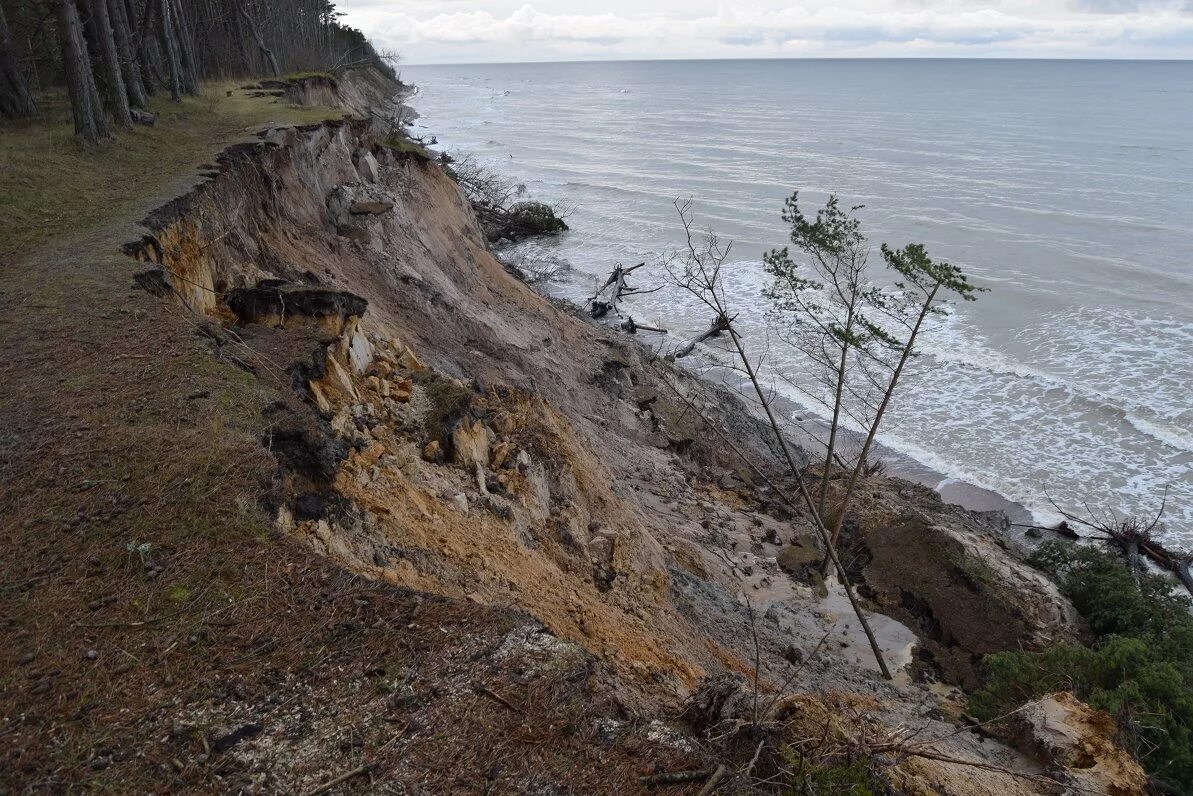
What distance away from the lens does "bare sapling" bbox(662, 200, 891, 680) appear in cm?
1123

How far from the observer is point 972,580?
11.8m

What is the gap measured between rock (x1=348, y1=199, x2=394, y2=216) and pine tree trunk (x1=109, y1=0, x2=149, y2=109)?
696cm

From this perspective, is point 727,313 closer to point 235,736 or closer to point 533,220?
point 533,220

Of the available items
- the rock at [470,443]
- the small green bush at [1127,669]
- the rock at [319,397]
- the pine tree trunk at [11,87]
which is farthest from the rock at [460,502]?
the pine tree trunk at [11,87]

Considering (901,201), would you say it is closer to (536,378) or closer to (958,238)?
(958,238)

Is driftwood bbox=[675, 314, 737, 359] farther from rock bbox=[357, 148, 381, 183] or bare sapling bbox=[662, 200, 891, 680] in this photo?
rock bbox=[357, 148, 381, 183]

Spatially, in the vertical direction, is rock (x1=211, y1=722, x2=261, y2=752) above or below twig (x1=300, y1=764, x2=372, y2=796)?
above

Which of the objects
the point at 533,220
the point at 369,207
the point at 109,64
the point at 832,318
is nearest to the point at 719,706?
the point at 369,207


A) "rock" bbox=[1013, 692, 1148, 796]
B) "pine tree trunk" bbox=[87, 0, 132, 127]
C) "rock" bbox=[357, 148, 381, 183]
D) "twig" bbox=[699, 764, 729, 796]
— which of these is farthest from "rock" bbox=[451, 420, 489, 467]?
"pine tree trunk" bbox=[87, 0, 132, 127]

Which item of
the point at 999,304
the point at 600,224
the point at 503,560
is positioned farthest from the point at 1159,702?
the point at 600,224

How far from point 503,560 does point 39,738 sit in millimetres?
4128

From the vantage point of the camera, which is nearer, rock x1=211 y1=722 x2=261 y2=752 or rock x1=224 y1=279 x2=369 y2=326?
rock x1=211 y1=722 x2=261 y2=752

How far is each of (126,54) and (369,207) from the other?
8.98 metres

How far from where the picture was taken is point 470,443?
9.16 meters
